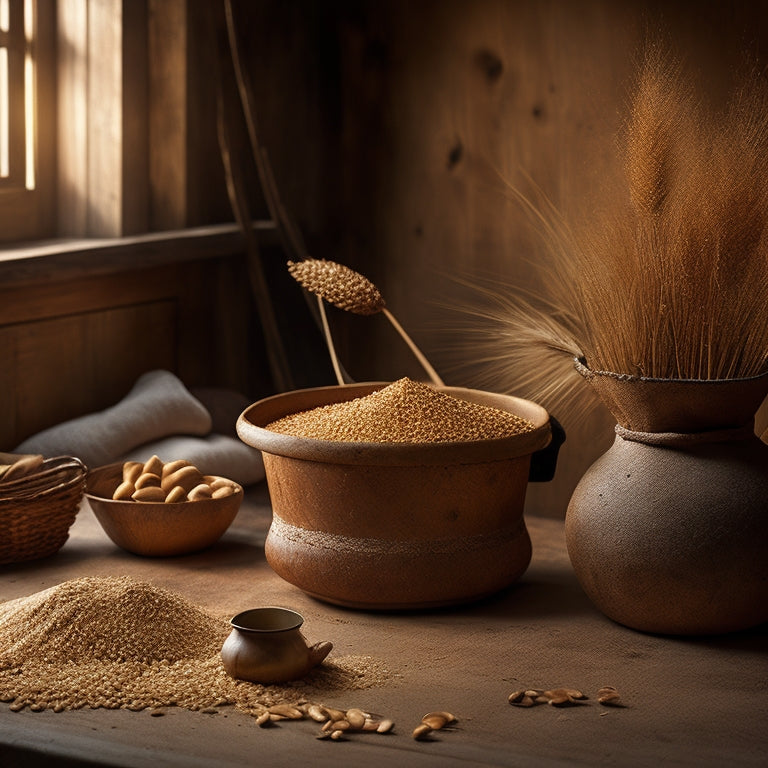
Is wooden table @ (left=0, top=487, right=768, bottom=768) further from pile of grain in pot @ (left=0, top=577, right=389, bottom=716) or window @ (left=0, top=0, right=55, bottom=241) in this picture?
window @ (left=0, top=0, right=55, bottom=241)

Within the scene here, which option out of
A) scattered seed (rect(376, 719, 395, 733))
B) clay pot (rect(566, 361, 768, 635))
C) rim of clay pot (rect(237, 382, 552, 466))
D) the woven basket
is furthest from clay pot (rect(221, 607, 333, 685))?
the woven basket

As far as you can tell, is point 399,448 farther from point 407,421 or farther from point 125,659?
point 125,659

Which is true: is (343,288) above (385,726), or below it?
above

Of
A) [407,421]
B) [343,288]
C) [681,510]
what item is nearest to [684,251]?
[681,510]

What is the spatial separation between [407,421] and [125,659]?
1.76 ft

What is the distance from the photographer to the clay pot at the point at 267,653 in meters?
1.53

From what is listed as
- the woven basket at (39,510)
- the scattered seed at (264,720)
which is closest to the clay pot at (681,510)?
the scattered seed at (264,720)

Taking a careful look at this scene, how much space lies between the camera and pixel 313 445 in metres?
1.75

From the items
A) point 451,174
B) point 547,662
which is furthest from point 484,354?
point 547,662

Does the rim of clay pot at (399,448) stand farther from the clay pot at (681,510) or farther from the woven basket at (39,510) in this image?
the woven basket at (39,510)

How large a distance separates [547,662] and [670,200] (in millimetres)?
653

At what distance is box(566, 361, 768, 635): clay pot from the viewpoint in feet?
5.41

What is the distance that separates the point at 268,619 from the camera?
5.18 ft

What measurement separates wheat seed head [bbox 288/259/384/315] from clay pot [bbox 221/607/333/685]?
1.99 ft
